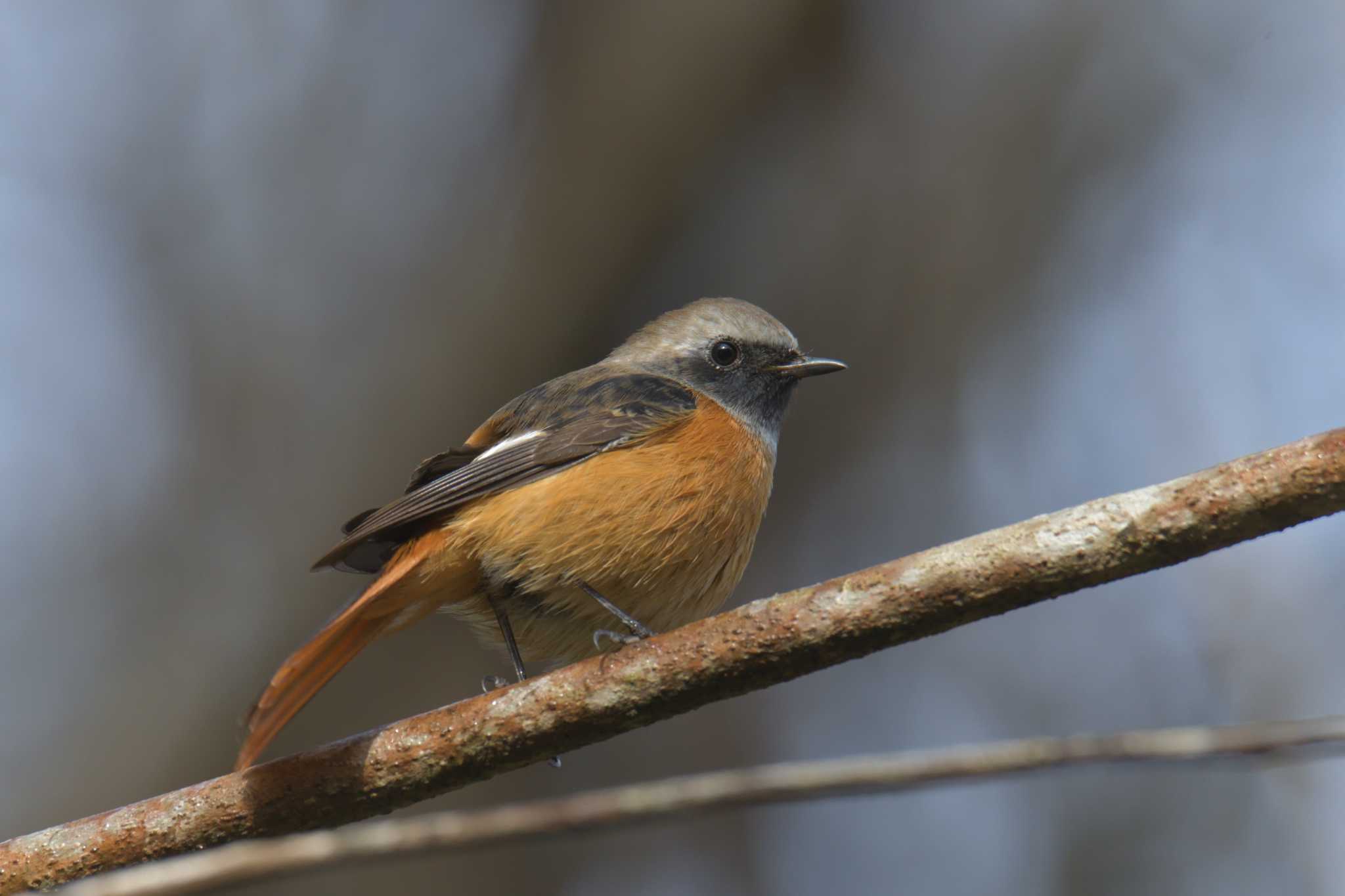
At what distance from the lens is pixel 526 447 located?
4.06 m

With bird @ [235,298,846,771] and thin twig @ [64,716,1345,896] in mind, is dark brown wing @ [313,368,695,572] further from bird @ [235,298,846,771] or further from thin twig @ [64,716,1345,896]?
thin twig @ [64,716,1345,896]

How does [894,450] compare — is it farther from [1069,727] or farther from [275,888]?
[275,888]

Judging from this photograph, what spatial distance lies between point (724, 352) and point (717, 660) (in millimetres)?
2389

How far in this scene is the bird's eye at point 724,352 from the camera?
189 inches

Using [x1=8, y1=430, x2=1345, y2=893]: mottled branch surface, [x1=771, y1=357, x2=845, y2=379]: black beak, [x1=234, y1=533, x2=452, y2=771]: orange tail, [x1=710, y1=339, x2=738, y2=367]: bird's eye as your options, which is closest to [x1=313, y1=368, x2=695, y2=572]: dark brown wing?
[x1=234, y1=533, x2=452, y2=771]: orange tail

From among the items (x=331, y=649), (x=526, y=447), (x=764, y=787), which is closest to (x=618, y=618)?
(x=526, y=447)

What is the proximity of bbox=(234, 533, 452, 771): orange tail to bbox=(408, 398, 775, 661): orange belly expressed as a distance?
0.07 meters

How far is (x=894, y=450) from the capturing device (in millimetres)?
7270

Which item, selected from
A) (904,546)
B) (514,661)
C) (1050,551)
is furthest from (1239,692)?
(1050,551)

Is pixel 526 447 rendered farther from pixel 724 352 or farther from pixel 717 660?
pixel 717 660

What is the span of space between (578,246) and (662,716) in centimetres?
387

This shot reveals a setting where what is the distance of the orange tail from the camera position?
10.8 feet

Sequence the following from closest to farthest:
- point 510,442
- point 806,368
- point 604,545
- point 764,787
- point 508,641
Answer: point 764,787 → point 604,545 → point 508,641 → point 510,442 → point 806,368

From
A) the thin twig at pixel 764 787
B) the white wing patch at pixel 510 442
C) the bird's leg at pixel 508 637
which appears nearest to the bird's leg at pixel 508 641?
the bird's leg at pixel 508 637
